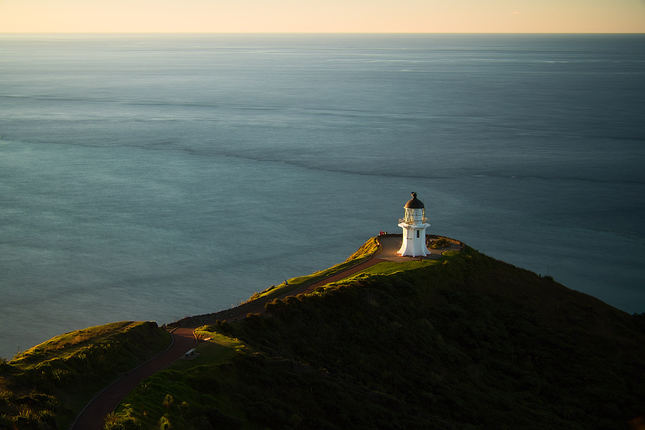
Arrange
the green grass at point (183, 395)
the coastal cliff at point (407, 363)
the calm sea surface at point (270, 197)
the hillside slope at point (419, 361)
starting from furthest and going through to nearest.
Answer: the calm sea surface at point (270, 197) → the hillside slope at point (419, 361) → the coastal cliff at point (407, 363) → the green grass at point (183, 395)

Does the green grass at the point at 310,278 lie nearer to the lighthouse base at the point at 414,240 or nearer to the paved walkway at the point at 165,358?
the paved walkway at the point at 165,358

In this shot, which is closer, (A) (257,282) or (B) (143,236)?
(A) (257,282)

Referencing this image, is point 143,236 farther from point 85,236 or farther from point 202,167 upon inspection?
point 202,167

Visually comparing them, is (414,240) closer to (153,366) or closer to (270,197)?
(153,366)

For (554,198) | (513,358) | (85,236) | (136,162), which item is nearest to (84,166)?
(136,162)

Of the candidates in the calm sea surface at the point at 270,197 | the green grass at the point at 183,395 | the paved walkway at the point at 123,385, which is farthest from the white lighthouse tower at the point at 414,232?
the green grass at the point at 183,395

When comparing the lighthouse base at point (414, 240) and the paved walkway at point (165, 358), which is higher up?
the lighthouse base at point (414, 240)
